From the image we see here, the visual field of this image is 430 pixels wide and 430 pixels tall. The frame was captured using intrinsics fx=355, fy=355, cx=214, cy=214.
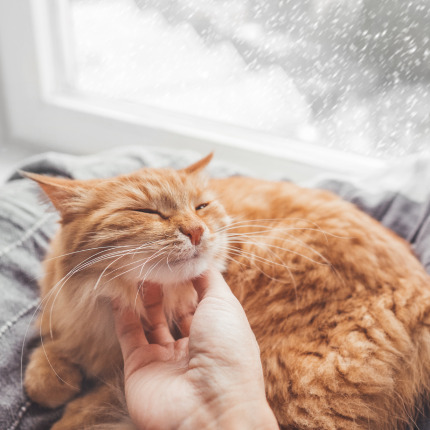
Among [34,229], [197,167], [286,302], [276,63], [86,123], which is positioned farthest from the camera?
[86,123]

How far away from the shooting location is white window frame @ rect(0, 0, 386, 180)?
172cm

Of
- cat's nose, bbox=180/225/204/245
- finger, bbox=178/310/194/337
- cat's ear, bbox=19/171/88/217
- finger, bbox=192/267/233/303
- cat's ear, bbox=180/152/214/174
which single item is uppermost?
cat's ear, bbox=180/152/214/174

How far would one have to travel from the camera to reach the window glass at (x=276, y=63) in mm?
1514

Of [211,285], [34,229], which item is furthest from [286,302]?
[34,229]

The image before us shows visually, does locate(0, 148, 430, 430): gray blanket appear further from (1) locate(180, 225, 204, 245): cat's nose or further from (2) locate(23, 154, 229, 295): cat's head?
(1) locate(180, 225, 204, 245): cat's nose

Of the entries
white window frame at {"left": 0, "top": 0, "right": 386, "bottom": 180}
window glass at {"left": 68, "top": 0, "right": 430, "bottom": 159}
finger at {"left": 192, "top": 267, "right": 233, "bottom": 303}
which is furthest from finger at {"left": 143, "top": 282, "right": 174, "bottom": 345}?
window glass at {"left": 68, "top": 0, "right": 430, "bottom": 159}

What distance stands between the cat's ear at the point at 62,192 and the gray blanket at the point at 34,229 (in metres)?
0.05

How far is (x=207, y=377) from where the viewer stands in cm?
72

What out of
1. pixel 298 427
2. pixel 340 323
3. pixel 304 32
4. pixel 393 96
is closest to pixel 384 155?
pixel 393 96

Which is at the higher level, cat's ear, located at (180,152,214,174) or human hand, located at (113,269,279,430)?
cat's ear, located at (180,152,214,174)

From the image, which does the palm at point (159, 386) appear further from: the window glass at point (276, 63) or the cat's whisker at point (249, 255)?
the window glass at point (276, 63)

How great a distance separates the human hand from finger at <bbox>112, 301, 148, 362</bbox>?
0.02 metres

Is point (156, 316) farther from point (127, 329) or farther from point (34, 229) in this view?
point (34, 229)

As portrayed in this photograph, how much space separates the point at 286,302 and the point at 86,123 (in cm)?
146
